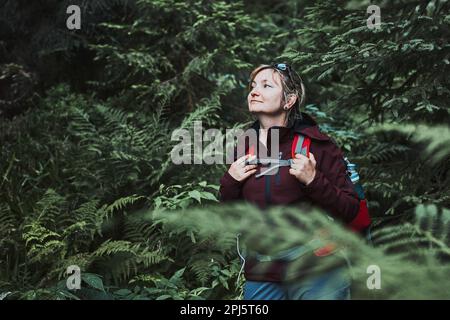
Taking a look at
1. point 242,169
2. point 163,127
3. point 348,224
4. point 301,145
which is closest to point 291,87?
point 301,145

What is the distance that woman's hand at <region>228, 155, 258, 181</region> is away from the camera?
2984mm

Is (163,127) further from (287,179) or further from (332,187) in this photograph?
(332,187)

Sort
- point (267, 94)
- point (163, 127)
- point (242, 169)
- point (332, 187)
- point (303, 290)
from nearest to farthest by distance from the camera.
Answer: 1. point (303, 290)
2. point (332, 187)
3. point (242, 169)
4. point (267, 94)
5. point (163, 127)

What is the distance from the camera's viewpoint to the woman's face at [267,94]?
3.21m

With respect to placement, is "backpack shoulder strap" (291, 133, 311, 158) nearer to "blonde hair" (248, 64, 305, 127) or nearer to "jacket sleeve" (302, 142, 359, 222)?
"jacket sleeve" (302, 142, 359, 222)

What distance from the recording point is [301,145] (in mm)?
3027

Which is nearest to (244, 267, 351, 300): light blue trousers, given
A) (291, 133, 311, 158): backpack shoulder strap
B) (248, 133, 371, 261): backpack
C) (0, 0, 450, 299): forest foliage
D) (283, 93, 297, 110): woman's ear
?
(248, 133, 371, 261): backpack

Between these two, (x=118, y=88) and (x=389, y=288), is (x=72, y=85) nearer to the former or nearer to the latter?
(x=118, y=88)

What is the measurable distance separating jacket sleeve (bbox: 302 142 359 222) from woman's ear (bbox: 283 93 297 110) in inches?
14.4

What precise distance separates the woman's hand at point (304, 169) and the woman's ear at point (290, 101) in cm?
50

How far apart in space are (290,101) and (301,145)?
377mm

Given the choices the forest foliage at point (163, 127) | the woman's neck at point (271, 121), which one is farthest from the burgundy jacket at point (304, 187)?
the forest foliage at point (163, 127)

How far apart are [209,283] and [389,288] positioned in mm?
3721
